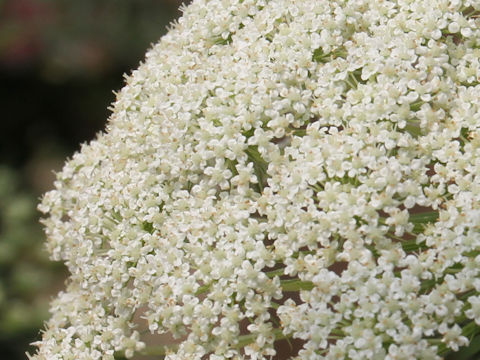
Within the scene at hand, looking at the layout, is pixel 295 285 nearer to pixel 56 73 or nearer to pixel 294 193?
pixel 294 193

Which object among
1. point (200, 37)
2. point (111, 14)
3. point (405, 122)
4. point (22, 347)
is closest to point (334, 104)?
point (405, 122)

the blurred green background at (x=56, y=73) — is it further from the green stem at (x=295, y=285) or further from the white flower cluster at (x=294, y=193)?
the green stem at (x=295, y=285)

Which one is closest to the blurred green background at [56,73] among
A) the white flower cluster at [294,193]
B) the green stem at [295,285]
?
the white flower cluster at [294,193]

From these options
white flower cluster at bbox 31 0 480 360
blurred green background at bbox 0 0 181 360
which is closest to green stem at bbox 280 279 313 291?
white flower cluster at bbox 31 0 480 360

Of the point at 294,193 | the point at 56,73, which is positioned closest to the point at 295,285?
the point at 294,193

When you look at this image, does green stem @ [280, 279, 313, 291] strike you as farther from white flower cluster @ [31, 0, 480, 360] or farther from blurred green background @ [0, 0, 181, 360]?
blurred green background @ [0, 0, 181, 360]

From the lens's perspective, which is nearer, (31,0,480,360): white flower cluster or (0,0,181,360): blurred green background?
(31,0,480,360): white flower cluster

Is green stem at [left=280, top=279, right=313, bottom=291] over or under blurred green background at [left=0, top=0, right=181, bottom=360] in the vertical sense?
under
